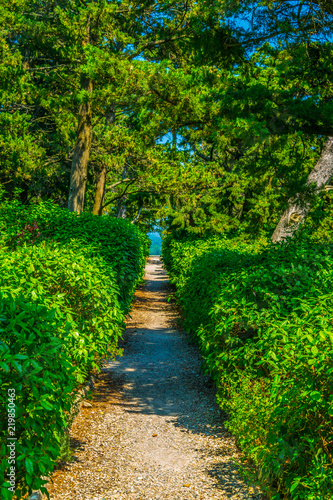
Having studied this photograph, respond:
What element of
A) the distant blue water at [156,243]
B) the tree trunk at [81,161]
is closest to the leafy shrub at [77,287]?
the tree trunk at [81,161]

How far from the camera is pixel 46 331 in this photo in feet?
8.21

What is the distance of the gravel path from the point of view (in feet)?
12.2

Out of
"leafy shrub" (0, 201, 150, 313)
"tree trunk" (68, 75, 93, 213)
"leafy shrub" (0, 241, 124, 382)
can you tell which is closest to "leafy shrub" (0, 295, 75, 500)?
"leafy shrub" (0, 241, 124, 382)

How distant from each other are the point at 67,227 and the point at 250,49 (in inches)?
178

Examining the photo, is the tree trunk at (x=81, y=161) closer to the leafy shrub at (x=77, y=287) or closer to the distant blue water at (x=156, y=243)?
the leafy shrub at (x=77, y=287)

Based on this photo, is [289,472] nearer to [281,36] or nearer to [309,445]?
[309,445]

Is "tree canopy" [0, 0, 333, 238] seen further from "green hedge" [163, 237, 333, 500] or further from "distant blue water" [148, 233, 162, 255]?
"distant blue water" [148, 233, 162, 255]

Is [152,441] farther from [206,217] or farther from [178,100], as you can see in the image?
[206,217]

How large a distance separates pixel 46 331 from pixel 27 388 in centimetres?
34

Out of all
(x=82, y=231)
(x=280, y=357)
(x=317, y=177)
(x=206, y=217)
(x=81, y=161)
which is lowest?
(x=280, y=357)

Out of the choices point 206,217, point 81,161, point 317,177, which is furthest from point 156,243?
point 317,177

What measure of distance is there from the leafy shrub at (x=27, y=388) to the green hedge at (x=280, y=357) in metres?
1.49

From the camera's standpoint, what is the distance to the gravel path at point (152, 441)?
3729 millimetres

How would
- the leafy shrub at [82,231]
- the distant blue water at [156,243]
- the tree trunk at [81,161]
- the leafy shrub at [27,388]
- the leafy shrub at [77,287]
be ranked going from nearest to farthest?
the leafy shrub at [27,388] → the leafy shrub at [77,287] → the leafy shrub at [82,231] → the tree trunk at [81,161] → the distant blue water at [156,243]
